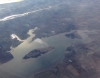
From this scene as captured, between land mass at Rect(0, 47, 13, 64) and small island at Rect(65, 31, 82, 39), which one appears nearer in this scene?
land mass at Rect(0, 47, 13, 64)

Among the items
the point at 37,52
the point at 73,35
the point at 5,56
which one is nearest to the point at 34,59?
the point at 37,52

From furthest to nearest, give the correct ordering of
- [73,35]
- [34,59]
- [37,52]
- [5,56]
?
[73,35]
[37,52]
[5,56]
[34,59]

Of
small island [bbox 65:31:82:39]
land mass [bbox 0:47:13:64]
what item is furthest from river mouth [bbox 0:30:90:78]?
small island [bbox 65:31:82:39]

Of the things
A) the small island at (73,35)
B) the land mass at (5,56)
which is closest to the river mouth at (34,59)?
the land mass at (5,56)

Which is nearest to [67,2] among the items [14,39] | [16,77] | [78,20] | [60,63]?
[78,20]

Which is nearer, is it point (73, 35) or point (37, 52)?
point (37, 52)

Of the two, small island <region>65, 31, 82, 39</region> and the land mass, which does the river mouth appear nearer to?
the land mass

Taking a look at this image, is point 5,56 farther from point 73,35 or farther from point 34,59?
point 73,35

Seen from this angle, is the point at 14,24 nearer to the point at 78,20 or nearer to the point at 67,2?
the point at 78,20
